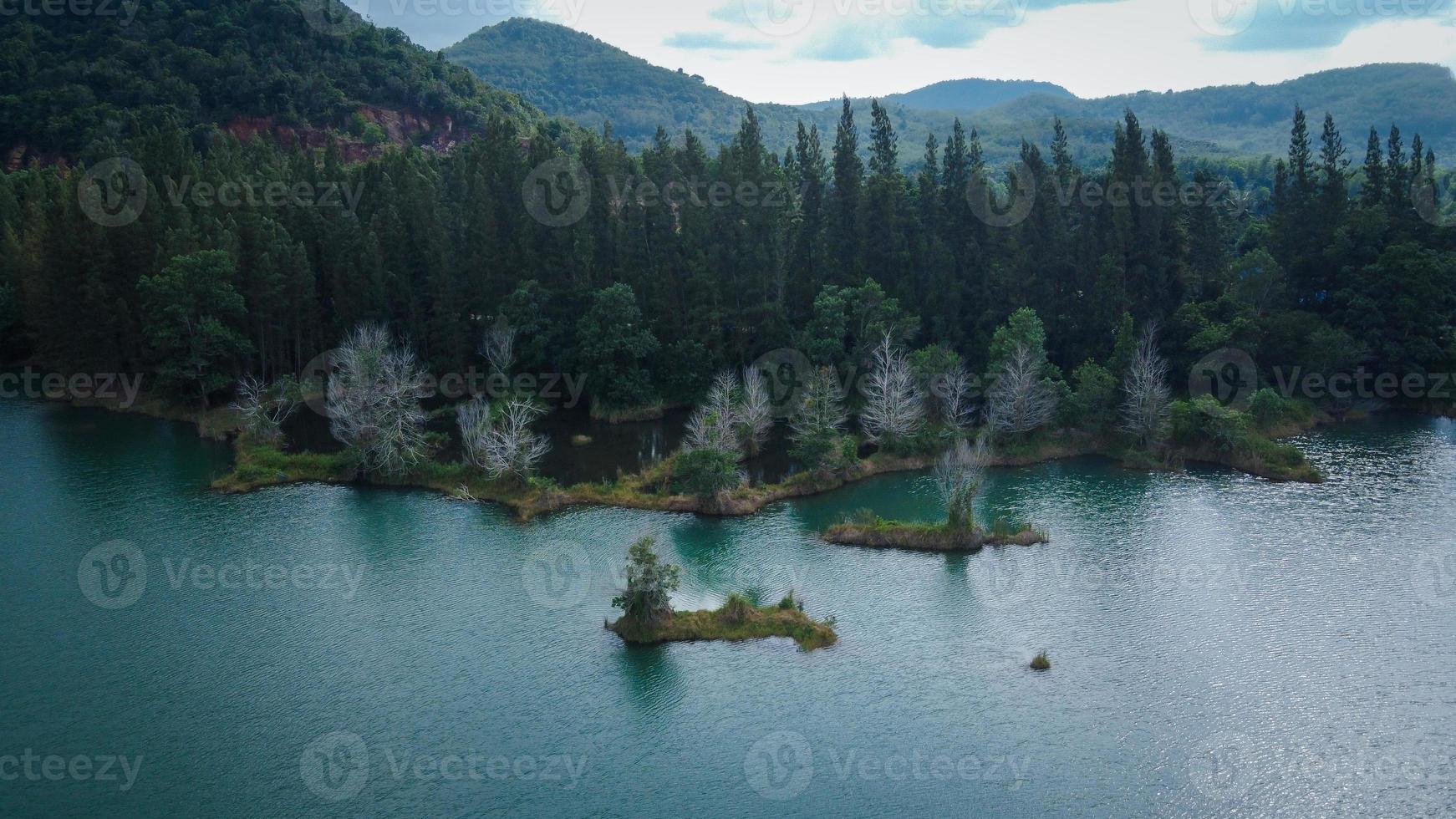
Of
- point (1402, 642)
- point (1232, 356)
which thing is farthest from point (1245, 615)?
point (1232, 356)

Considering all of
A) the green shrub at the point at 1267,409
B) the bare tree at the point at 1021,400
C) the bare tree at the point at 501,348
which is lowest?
the green shrub at the point at 1267,409

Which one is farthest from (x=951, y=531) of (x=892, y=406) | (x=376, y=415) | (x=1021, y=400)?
(x=376, y=415)

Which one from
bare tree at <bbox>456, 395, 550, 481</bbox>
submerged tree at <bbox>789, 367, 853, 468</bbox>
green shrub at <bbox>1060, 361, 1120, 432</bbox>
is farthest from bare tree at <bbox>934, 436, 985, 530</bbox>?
bare tree at <bbox>456, 395, 550, 481</bbox>

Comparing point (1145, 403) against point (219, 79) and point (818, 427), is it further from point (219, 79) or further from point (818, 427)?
point (219, 79)

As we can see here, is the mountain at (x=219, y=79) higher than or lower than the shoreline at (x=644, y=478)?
higher

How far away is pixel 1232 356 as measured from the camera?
60906 millimetres

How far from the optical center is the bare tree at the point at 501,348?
64625 mm

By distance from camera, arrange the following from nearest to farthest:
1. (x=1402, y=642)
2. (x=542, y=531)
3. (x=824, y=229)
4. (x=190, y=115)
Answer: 1. (x=1402, y=642)
2. (x=542, y=531)
3. (x=824, y=229)
4. (x=190, y=115)

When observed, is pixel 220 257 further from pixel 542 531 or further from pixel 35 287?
pixel 542 531

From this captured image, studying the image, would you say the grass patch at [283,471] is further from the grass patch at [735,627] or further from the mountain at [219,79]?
the mountain at [219,79]

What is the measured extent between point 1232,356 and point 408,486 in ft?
154

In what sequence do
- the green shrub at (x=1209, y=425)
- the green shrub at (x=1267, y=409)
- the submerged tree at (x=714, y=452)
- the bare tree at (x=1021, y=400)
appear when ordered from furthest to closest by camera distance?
the green shrub at (x=1267, y=409) → the bare tree at (x=1021, y=400) → the green shrub at (x=1209, y=425) → the submerged tree at (x=714, y=452)

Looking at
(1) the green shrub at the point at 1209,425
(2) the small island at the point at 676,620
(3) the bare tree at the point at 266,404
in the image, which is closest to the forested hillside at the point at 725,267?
(3) the bare tree at the point at 266,404

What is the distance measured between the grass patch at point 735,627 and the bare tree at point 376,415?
66.8 ft
